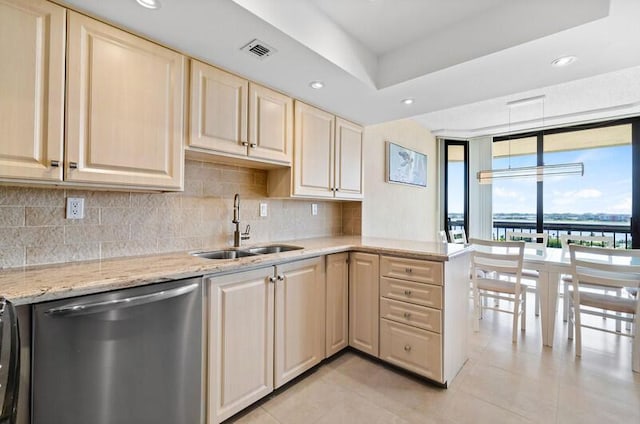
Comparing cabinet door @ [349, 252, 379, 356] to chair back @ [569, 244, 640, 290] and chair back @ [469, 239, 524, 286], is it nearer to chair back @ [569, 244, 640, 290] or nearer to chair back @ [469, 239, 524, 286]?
chair back @ [469, 239, 524, 286]

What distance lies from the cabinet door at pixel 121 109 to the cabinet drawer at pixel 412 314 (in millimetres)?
1665

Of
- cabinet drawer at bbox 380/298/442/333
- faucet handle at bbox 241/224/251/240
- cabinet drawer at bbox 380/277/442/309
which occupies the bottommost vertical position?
cabinet drawer at bbox 380/298/442/333

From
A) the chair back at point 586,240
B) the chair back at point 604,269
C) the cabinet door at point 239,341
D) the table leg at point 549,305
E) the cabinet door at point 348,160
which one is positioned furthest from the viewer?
the chair back at point 586,240

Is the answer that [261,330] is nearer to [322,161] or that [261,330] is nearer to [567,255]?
[322,161]

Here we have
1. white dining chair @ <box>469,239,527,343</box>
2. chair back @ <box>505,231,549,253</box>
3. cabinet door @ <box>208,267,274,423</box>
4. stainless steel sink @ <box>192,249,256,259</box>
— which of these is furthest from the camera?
chair back @ <box>505,231,549,253</box>

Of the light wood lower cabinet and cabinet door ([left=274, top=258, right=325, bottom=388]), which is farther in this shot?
cabinet door ([left=274, top=258, right=325, bottom=388])

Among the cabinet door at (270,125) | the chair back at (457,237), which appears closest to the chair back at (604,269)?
the chair back at (457,237)

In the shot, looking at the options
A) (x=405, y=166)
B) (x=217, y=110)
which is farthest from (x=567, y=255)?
(x=217, y=110)

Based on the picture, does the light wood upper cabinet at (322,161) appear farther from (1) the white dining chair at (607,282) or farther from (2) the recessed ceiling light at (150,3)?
(1) the white dining chair at (607,282)

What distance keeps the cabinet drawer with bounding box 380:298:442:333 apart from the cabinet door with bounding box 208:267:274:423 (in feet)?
2.93

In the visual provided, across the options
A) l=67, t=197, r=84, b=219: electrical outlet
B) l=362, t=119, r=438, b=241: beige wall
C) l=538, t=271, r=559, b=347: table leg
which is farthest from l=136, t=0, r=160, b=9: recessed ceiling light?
l=538, t=271, r=559, b=347: table leg

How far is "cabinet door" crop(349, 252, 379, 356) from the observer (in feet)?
7.22

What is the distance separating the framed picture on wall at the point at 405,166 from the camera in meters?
→ 3.73

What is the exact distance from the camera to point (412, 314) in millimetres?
1997
